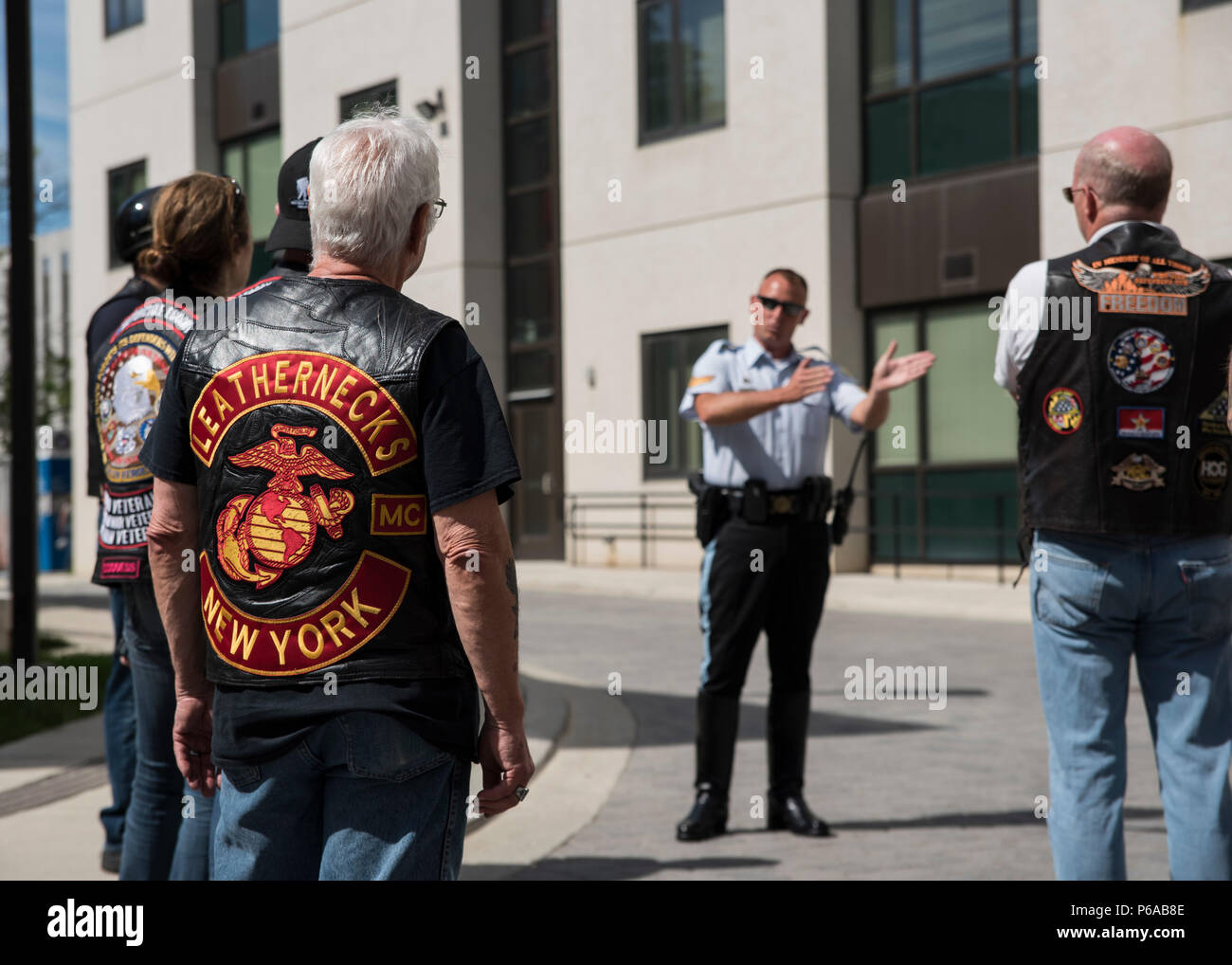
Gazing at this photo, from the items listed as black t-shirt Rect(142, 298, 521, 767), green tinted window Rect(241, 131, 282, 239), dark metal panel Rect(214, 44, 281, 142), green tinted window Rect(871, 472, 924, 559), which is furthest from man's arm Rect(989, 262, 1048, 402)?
green tinted window Rect(241, 131, 282, 239)

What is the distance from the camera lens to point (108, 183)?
29875 mm

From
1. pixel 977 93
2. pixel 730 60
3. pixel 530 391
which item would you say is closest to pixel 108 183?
pixel 530 391

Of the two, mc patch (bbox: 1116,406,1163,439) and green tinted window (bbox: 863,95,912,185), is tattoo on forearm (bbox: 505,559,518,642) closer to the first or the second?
mc patch (bbox: 1116,406,1163,439)

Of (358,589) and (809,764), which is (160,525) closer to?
(358,589)

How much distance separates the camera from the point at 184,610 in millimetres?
2801

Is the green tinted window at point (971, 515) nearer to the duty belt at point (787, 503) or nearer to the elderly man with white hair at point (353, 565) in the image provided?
the duty belt at point (787, 503)

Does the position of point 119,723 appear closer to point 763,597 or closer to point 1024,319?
point 763,597

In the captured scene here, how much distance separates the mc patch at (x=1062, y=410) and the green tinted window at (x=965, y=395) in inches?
575

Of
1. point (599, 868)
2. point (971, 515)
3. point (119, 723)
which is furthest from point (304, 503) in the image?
point (971, 515)

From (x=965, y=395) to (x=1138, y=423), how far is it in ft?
50.0

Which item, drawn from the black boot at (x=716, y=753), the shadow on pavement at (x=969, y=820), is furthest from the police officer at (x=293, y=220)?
the shadow on pavement at (x=969, y=820)

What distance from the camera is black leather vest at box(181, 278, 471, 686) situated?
8.16 feet

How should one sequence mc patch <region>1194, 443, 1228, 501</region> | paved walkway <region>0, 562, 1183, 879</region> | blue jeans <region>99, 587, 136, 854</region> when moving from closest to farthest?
mc patch <region>1194, 443, 1228, 501</region> < blue jeans <region>99, 587, 136, 854</region> < paved walkway <region>0, 562, 1183, 879</region>

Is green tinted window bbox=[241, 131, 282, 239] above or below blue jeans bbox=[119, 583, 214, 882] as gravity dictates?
above
